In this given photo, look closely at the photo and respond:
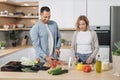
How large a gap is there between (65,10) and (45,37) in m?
1.91

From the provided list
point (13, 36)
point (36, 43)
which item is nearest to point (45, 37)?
point (36, 43)

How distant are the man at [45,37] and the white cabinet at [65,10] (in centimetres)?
169

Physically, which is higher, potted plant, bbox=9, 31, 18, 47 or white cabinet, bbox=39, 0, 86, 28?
white cabinet, bbox=39, 0, 86, 28

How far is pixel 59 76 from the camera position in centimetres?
240

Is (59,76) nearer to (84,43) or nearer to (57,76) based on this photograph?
(57,76)

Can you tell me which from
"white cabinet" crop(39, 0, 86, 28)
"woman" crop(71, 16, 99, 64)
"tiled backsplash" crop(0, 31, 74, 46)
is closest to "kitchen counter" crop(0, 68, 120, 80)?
"woman" crop(71, 16, 99, 64)

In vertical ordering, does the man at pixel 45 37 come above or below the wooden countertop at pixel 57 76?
above

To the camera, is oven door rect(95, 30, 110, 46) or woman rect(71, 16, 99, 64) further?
oven door rect(95, 30, 110, 46)

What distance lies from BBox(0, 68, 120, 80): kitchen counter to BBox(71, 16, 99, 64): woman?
0.76m

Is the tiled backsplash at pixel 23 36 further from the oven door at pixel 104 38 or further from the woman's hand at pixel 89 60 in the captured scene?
the woman's hand at pixel 89 60

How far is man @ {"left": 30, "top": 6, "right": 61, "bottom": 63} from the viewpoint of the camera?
126 inches

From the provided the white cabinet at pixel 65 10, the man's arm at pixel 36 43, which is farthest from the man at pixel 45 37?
the white cabinet at pixel 65 10

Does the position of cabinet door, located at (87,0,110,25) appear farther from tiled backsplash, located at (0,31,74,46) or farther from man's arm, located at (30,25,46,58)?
man's arm, located at (30,25,46,58)

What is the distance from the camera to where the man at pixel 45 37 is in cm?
320
